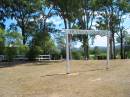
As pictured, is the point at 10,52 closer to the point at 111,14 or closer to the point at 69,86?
the point at 111,14

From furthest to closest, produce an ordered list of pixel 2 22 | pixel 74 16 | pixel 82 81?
pixel 2 22
pixel 74 16
pixel 82 81

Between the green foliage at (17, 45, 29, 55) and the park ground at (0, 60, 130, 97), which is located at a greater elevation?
the green foliage at (17, 45, 29, 55)

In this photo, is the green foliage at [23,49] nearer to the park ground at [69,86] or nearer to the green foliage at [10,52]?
the green foliage at [10,52]

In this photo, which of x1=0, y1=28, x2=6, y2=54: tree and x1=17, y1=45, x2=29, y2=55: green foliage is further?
x1=17, y1=45, x2=29, y2=55: green foliage

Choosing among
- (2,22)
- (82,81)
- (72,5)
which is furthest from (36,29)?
(82,81)

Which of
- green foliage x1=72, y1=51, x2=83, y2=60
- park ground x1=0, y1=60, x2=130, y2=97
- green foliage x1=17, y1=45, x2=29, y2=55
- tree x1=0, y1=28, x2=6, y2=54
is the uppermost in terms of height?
tree x1=0, y1=28, x2=6, y2=54

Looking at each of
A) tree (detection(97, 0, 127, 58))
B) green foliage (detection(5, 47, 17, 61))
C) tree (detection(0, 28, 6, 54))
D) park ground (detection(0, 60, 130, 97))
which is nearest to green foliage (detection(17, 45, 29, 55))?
green foliage (detection(5, 47, 17, 61))

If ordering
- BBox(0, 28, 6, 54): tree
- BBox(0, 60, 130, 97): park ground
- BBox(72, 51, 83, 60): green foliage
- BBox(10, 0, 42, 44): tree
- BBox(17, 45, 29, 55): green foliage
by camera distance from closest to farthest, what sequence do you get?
BBox(0, 60, 130, 97): park ground
BBox(0, 28, 6, 54): tree
BBox(17, 45, 29, 55): green foliage
BBox(10, 0, 42, 44): tree
BBox(72, 51, 83, 60): green foliage

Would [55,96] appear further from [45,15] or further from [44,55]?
[45,15]

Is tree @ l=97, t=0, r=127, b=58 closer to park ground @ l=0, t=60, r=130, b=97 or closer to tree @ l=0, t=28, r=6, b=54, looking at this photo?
tree @ l=0, t=28, r=6, b=54

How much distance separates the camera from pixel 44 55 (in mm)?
44406

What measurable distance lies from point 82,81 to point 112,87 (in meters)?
2.69

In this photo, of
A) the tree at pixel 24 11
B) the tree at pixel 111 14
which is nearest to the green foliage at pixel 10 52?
the tree at pixel 24 11

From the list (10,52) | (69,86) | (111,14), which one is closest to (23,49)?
(10,52)
